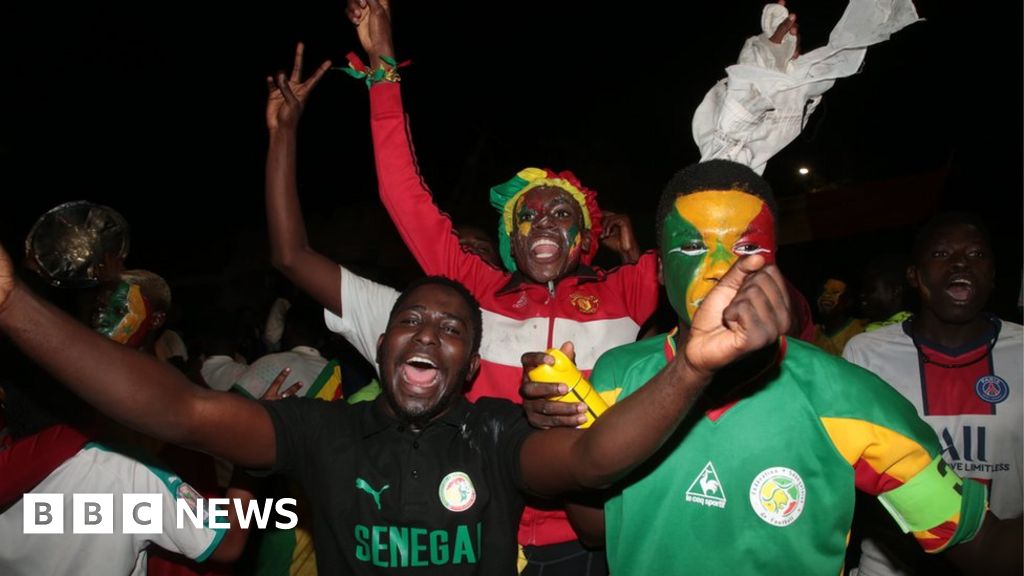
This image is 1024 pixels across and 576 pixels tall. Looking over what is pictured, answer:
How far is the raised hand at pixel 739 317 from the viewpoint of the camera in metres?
1.40

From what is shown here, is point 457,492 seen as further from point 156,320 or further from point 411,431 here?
point 156,320

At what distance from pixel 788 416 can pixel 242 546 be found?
2.19m

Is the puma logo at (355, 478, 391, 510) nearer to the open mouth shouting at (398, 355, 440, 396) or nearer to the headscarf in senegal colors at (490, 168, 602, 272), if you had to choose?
the open mouth shouting at (398, 355, 440, 396)

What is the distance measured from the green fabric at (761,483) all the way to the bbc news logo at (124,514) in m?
1.59

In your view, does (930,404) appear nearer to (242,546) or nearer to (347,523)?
(347,523)

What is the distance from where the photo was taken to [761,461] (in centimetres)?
197

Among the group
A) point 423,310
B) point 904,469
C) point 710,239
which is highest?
point 710,239

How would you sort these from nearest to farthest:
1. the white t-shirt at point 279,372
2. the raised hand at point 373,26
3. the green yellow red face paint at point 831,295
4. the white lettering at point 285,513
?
the white lettering at point 285,513
the raised hand at point 373,26
the white t-shirt at point 279,372
the green yellow red face paint at point 831,295

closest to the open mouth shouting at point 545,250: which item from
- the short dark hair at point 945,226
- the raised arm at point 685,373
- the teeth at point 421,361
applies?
the teeth at point 421,361

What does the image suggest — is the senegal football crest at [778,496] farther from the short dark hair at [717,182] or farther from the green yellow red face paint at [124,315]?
the green yellow red face paint at [124,315]

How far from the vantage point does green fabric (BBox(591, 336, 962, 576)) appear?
191 centimetres

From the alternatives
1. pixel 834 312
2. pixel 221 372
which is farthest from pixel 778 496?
pixel 834 312

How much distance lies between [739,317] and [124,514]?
2.45 metres

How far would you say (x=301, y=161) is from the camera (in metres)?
12.9
